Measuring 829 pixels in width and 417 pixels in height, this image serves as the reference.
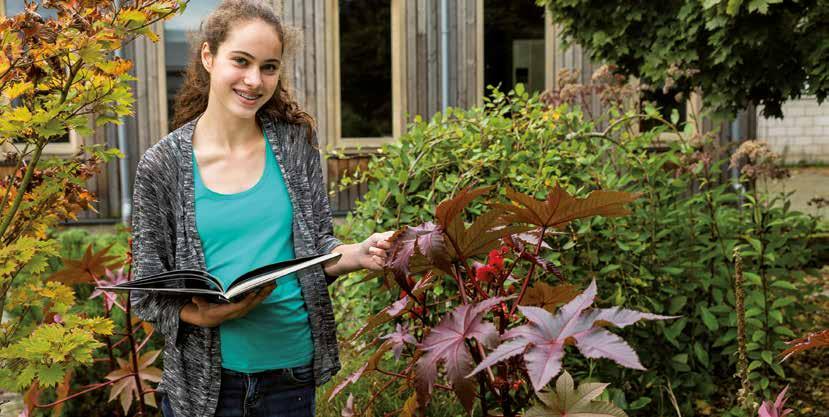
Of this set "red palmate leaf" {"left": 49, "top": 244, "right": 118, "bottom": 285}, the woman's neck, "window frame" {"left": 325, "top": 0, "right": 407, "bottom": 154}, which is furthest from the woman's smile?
"window frame" {"left": 325, "top": 0, "right": 407, "bottom": 154}

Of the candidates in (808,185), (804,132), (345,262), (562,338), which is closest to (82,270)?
(345,262)

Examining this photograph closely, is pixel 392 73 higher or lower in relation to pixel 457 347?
higher

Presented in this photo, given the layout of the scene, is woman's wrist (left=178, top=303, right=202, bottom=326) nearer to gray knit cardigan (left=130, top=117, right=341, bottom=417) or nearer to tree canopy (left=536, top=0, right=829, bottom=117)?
gray knit cardigan (left=130, top=117, right=341, bottom=417)

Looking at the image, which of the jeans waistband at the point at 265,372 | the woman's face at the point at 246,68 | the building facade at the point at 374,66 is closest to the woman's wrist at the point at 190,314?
the jeans waistband at the point at 265,372

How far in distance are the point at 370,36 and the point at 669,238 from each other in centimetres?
581

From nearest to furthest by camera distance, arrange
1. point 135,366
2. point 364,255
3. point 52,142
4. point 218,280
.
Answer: point 218,280 → point 364,255 → point 135,366 → point 52,142

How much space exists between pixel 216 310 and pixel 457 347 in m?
0.74

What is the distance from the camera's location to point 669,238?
3664mm

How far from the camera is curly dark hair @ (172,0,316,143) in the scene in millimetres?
1937

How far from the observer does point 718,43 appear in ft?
11.9

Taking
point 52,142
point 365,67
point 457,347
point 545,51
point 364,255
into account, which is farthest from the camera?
point 545,51

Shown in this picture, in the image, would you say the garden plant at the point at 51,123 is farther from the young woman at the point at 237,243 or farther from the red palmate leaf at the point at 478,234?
the red palmate leaf at the point at 478,234

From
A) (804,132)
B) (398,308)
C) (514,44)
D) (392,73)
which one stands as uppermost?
(514,44)

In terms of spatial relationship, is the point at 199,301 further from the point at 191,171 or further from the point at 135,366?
the point at 135,366
